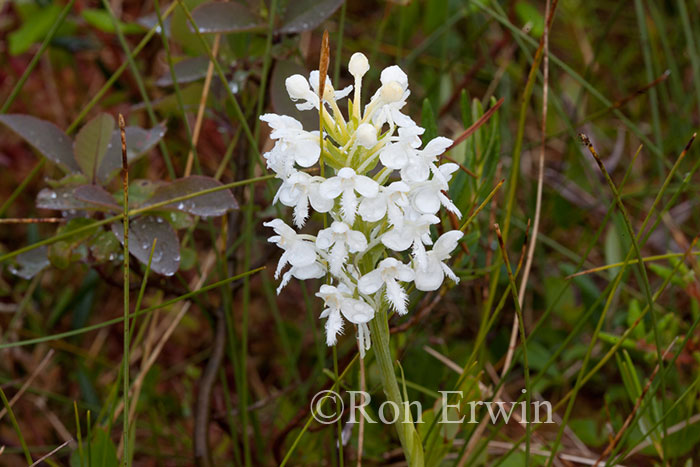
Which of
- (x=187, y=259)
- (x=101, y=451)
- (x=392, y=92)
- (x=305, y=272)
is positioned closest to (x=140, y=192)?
(x=187, y=259)

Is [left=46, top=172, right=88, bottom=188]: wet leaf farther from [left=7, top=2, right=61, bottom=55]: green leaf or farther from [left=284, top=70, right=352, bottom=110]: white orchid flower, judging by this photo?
[left=7, top=2, right=61, bottom=55]: green leaf

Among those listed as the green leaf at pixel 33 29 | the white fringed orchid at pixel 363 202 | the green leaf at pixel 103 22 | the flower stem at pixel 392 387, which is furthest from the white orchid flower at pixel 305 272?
the green leaf at pixel 33 29

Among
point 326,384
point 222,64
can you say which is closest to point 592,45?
point 222,64

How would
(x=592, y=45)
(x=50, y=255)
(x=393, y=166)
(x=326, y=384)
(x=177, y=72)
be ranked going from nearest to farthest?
(x=393, y=166), (x=50, y=255), (x=326, y=384), (x=177, y=72), (x=592, y=45)

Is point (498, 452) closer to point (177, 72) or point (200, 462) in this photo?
point (200, 462)

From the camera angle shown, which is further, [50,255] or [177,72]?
[177,72]

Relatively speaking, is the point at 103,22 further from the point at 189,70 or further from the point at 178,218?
the point at 178,218
